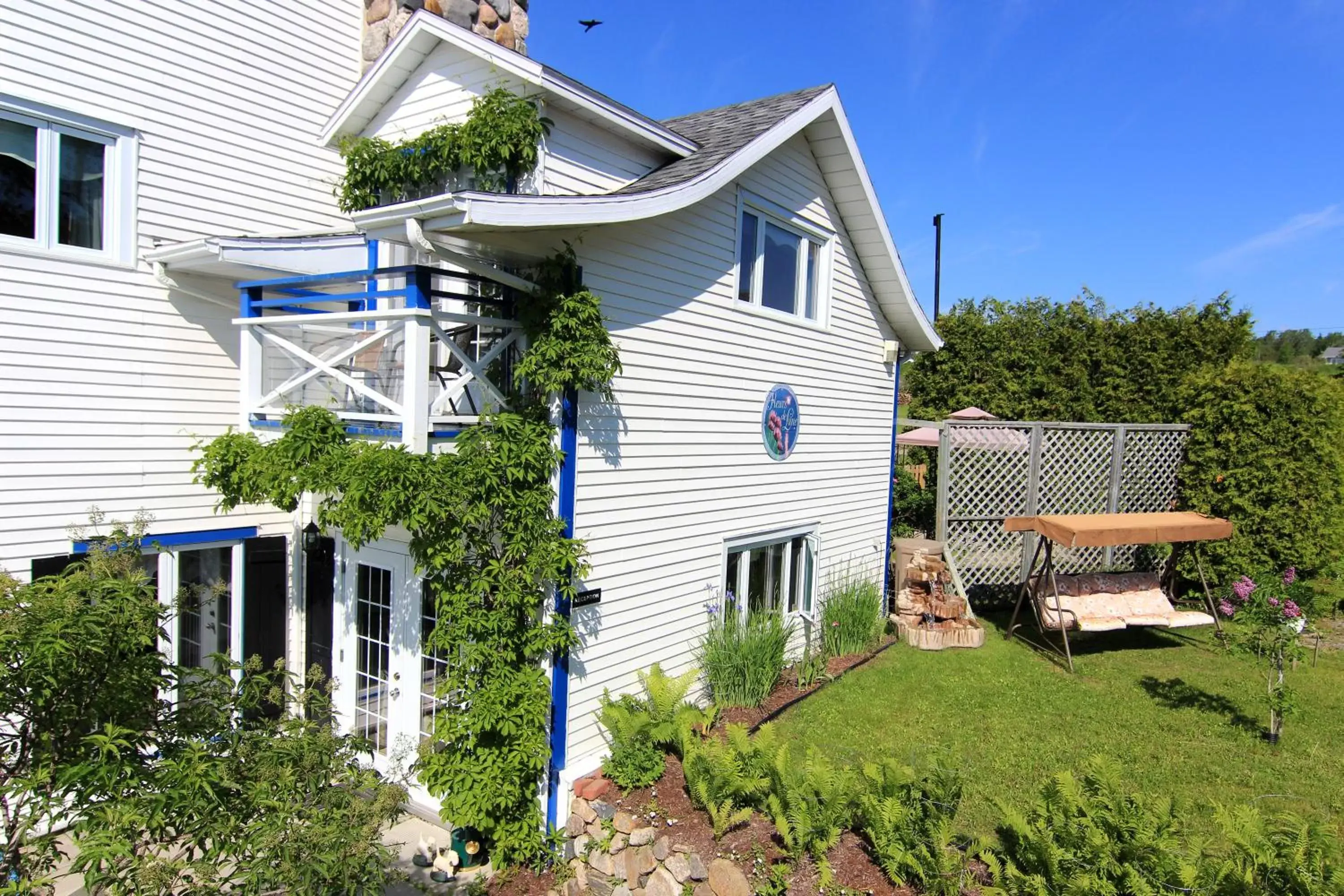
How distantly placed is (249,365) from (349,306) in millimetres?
1147

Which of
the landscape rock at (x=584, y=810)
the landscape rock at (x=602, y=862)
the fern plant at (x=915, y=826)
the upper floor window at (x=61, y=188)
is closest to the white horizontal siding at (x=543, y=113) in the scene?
the upper floor window at (x=61, y=188)

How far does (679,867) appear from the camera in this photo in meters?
4.98

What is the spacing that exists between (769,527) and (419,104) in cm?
528

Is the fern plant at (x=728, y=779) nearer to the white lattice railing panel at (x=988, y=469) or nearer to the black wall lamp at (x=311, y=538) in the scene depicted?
the black wall lamp at (x=311, y=538)

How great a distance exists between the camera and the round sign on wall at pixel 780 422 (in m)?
7.98

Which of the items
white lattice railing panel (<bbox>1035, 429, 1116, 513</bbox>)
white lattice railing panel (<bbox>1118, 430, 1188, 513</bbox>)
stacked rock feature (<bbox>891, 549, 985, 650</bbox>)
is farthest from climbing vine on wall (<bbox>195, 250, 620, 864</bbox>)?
white lattice railing panel (<bbox>1118, 430, 1188, 513</bbox>)

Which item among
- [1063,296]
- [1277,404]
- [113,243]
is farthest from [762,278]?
[1063,296]

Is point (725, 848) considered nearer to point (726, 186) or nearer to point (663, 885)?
point (663, 885)

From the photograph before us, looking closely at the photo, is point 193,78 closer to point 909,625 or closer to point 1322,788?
point 909,625

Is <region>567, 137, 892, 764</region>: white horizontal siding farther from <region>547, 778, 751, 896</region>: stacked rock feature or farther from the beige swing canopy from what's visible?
the beige swing canopy

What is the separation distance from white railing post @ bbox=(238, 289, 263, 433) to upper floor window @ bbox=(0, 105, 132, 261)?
110cm

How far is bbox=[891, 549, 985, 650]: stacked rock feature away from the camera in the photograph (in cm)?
964

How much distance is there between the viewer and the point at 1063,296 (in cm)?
1538

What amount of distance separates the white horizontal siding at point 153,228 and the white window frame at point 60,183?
64mm
